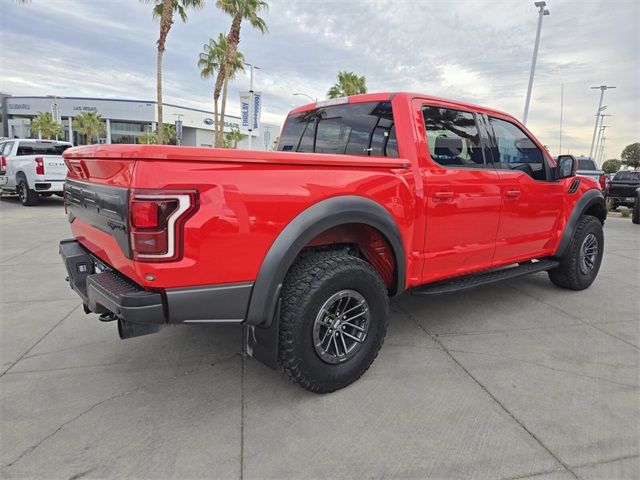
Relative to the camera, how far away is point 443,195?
10.2 ft

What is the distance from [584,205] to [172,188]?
173 inches

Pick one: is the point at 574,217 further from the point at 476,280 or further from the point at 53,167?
the point at 53,167

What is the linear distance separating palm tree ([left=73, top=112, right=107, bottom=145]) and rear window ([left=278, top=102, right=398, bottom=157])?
65.9 m

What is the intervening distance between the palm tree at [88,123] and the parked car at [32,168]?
54.7m

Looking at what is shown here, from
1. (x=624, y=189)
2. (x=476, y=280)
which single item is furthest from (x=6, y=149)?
(x=624, y=189)

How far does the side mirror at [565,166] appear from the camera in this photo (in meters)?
4.16

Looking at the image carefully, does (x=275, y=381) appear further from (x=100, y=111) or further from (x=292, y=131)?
(x=100, y=111)

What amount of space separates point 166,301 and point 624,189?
18389 millimetres

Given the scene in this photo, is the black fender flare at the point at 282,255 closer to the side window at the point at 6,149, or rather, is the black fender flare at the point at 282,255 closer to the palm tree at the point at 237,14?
the side window at the point at 6,149

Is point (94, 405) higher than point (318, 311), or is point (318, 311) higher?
point (318, 311)

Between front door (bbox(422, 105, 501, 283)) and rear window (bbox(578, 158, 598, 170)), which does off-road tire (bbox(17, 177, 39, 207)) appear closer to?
front door (bbox(422, 105, 501, 283))

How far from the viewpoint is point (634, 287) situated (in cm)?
525

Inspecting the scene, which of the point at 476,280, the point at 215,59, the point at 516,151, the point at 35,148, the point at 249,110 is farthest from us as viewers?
A: the point at 215,59

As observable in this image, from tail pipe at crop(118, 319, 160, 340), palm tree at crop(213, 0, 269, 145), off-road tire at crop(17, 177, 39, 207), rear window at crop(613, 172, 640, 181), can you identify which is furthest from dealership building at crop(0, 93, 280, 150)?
tail pipe at crop(118, 319, 160, 340)
